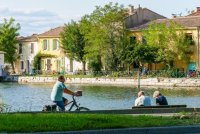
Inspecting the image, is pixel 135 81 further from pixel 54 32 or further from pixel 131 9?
pixel 54 32

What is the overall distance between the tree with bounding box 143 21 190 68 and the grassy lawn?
61044 mm

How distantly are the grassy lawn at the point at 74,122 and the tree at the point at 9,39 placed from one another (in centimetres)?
8989

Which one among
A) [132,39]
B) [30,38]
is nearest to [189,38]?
[132,39]

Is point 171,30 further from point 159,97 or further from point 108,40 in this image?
point 159,97

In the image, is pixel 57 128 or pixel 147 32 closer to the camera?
pixel 57 128

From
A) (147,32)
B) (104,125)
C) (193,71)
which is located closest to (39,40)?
(147,32)

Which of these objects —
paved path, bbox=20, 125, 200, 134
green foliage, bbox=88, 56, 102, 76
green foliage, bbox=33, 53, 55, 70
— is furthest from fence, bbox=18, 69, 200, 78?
paved path, bbox=20, 125, 200, 134

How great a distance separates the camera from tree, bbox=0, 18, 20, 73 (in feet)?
349

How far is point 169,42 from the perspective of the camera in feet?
261

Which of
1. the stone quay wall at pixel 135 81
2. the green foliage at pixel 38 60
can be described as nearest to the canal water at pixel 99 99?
the stone quay wall at pixel 135 81

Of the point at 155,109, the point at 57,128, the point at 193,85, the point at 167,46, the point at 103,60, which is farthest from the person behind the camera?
the point at 103,60

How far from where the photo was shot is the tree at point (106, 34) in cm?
8388

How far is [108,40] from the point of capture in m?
84.4

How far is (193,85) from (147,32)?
16.4m
